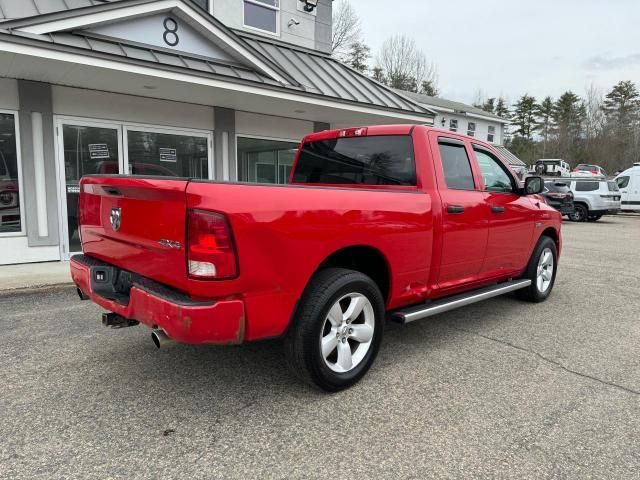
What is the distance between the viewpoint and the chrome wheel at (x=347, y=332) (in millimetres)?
3133

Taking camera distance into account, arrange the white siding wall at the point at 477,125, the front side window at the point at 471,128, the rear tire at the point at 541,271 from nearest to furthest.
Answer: the rear tire at the point at 541,271 < the white siding wall at the point at 477,125 < the front side window at the point at 471,128

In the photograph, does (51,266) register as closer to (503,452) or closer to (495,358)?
(495,358)

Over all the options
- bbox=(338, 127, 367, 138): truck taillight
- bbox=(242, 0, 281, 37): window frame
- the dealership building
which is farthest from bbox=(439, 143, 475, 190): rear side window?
bbox=(242, 0, 281, 37): window frame

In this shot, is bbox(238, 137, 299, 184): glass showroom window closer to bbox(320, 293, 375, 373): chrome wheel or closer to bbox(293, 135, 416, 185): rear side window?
bbox(293, 135, 416, 185): rear side window

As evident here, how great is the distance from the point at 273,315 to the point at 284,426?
2.22ft

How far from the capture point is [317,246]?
9.65 feet

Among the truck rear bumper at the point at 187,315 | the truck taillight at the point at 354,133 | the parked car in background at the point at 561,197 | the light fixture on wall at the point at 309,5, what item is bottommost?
the truck rear bumper at the point at 187,315

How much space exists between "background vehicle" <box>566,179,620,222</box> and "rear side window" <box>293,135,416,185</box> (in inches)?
707

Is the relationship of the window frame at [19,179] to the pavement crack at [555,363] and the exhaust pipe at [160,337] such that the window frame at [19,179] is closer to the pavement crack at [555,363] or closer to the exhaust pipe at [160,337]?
the exhaust pipe at [160,337]

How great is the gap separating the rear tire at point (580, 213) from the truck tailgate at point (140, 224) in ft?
65.4

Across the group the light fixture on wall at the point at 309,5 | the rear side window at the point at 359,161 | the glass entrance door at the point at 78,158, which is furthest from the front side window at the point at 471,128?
the rear side window at the point at 359,161

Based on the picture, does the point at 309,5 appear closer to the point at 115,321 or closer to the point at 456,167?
the point at 456,167

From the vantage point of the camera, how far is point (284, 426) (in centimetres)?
279

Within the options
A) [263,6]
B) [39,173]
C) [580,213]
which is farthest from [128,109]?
[580,213]
